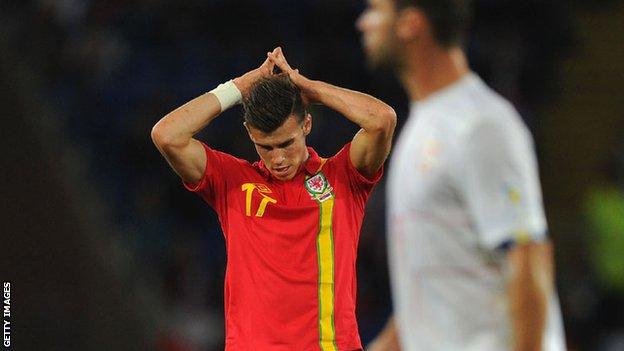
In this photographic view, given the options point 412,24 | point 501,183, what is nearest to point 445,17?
point 412,24

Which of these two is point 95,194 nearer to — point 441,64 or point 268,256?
point 268,256

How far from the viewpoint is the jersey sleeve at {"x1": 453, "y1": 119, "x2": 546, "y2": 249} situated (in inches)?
116

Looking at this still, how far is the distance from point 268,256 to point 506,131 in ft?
6.06

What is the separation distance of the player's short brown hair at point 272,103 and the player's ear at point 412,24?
1536mm

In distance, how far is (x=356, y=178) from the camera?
484cm

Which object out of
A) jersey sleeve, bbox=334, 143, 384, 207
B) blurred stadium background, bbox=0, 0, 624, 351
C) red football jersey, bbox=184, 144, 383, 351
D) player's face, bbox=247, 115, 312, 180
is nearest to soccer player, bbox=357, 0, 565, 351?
red football jersey, bbox=184, 144, 383, 351

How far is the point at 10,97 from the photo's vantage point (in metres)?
10.0

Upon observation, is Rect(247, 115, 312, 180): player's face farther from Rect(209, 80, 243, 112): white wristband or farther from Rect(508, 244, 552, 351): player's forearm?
Rect(508, 244, 552, 351): player's forearm

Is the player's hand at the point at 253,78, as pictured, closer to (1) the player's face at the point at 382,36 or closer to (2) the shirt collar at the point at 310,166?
(2) the shirt collar at the point at 310,166

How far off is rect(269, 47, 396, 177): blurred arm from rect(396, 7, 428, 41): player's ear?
1582 mm

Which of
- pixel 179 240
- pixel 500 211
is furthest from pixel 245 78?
pixel 179 240

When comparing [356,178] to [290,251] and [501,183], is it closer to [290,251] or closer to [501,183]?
[290,251]

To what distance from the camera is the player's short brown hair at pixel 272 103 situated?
4.68m

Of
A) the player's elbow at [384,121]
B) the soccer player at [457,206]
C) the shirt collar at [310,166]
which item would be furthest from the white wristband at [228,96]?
the soccer player at [457,206]
